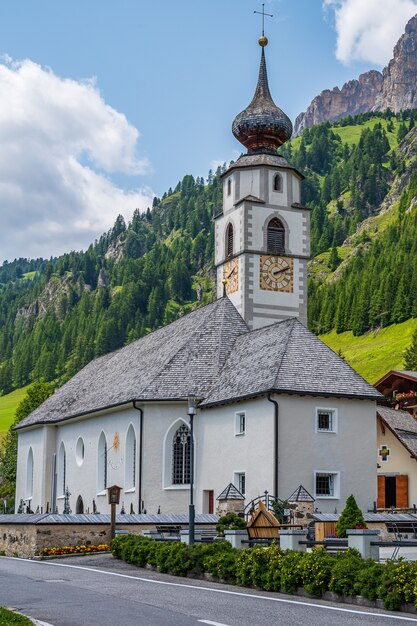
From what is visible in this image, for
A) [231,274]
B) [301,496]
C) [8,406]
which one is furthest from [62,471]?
[8,406]

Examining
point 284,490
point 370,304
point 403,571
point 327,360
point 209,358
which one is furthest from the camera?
point 370,304

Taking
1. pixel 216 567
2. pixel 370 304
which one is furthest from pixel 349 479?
pixel 370 304

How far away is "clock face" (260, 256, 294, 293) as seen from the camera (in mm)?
47094

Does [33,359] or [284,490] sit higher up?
[33,359]

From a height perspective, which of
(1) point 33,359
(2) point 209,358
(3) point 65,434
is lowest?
(3) point 65,434

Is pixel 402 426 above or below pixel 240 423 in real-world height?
above

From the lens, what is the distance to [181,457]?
131 ft

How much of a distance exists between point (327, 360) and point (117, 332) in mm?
159842

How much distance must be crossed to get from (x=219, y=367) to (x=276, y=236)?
32.5 ft

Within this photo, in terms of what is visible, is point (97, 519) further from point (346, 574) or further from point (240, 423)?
point (346, 574)

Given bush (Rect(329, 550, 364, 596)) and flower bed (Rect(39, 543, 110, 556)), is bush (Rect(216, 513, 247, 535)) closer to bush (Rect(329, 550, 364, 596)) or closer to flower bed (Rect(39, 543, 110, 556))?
flower bed (Rect(39, 543, 110, 556))

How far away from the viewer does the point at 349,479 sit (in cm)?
3531

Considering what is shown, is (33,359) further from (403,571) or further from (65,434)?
(403,571)

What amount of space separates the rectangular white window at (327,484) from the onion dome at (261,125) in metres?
21.3
